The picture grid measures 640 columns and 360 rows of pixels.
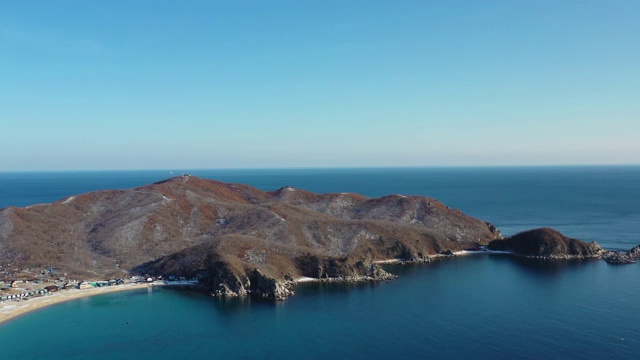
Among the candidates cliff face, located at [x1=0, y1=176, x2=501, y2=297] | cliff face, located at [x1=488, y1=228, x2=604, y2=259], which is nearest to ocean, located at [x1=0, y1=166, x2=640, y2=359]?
cliff face, located at [x1=0, y1=176, x2=501, y2=297]

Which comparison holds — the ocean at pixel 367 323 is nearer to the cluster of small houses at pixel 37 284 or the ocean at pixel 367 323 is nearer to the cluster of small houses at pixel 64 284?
the cluster of small houses at pixel 64 284

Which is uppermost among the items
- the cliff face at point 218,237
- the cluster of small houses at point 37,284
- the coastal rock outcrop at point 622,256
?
the cliff face at point 218,237

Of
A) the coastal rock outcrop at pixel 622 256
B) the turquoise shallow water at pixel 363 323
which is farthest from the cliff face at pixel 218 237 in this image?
the coastal rock outcrop at pixel 622 256

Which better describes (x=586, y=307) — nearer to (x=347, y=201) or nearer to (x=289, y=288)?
(x=289, y=288)

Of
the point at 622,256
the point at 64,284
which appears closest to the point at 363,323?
the point at 64,284

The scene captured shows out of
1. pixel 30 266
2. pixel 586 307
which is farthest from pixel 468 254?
pixel 30 266

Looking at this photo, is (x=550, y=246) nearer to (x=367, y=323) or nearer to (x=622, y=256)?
(x=622, y=256)
